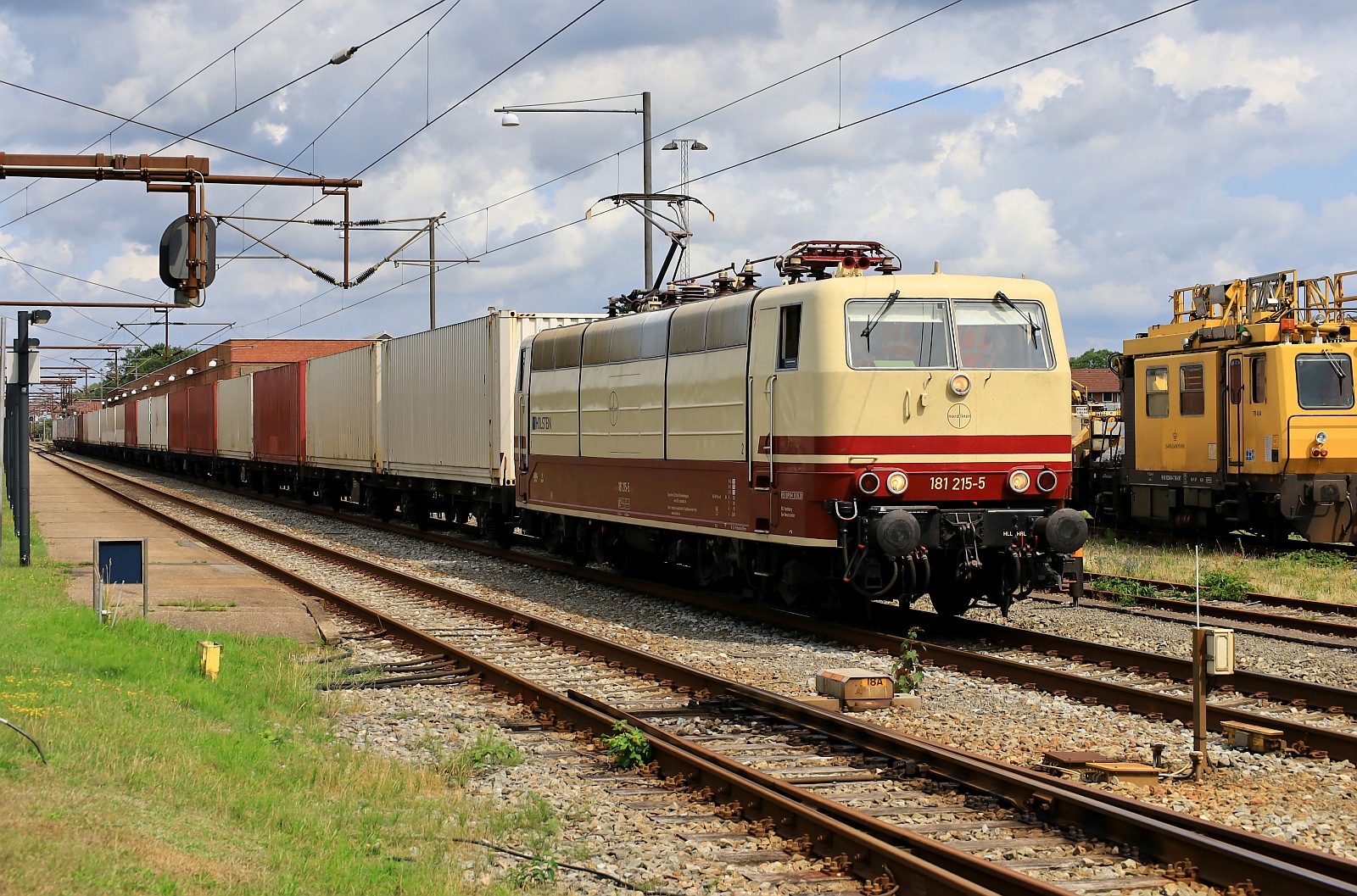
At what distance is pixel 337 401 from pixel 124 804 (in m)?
28.4

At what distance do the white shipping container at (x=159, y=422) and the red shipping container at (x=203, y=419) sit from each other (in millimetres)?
6398

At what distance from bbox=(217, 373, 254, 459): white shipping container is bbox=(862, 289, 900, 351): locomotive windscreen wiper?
34008mm

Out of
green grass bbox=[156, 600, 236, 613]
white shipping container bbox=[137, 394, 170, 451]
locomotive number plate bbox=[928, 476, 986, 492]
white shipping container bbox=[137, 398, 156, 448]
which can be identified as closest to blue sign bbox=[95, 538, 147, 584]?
green grass bbox=[156, 600, 236, 613]

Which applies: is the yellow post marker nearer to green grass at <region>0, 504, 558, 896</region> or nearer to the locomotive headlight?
green grass at <region>0, 504, 558, 896</region>

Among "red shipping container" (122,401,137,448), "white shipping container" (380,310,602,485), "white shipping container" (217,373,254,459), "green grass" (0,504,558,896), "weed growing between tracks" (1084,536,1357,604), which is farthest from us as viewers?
"red shipping container" (122,401,137,448)

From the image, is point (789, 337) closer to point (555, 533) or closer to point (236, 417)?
point (555, 533)

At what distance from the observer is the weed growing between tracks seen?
16.9m

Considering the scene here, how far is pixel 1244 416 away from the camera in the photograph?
71.0 feet

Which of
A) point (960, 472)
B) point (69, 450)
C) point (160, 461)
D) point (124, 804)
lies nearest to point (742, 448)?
point (960, 472)

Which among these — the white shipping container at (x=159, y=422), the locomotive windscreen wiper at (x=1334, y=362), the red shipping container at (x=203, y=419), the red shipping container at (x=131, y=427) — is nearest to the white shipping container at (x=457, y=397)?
the locomotive windscreen wiper at (x=1334, y=362)

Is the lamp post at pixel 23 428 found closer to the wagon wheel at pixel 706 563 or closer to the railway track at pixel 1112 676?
the wagon wheel at pixel 706 563

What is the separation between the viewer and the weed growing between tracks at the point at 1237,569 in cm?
1694

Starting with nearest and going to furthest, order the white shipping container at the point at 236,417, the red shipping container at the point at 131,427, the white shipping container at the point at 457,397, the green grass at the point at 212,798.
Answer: the green grass at the point at 212,798, the white shipping container at the point at 457,397, the white shipping container at the point at 236,417, the red shipping container at the point at 131,427

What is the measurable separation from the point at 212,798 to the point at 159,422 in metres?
61.6
